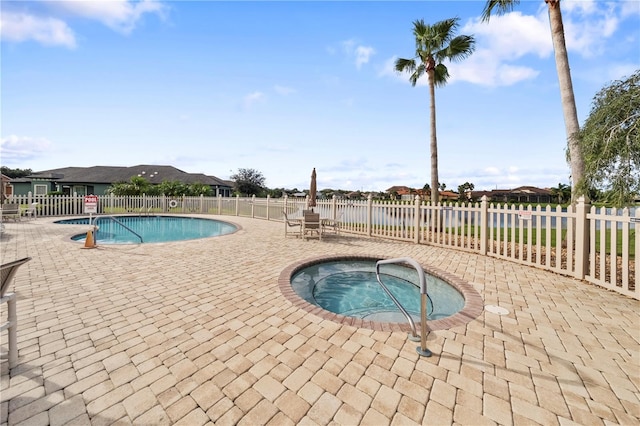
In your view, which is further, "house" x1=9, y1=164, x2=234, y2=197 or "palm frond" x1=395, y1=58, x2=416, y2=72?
"house" x1=9, y1=164, x2=234, y2=197

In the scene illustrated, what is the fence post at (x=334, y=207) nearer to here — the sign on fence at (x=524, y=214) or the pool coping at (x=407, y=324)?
the pool coping at (x=407, y=324)

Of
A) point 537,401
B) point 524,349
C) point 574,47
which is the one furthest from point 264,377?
point 574,47

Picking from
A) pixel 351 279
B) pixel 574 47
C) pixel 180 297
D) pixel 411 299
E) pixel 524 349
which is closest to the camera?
pixel 524 349

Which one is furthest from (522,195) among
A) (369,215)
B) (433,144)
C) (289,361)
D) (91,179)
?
(91,179)

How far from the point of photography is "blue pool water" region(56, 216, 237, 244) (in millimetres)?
10773

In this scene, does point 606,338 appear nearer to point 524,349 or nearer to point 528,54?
point 524,349

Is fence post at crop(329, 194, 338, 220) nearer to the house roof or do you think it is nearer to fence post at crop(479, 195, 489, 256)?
fence post at crop(479, 195, 489, 256)

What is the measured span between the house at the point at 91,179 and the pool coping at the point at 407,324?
2941cm

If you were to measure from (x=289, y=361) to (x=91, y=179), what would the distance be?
43147mm

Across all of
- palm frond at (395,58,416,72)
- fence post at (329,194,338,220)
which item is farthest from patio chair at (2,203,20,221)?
palm frond at (395,58,416,72)

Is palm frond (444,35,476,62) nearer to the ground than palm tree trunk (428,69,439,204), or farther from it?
farther from it

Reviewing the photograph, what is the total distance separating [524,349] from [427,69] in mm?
12876

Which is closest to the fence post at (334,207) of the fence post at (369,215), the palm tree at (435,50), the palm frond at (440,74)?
the fence post at (369,215)

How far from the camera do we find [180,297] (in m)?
3.88
